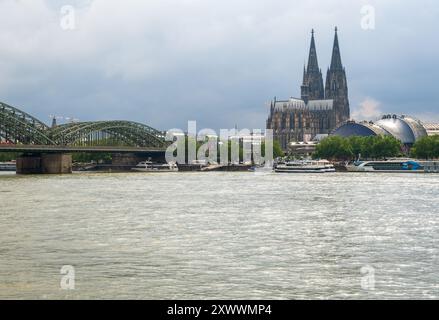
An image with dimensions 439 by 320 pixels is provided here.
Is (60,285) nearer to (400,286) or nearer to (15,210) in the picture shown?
(400,286)

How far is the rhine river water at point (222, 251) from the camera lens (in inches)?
817

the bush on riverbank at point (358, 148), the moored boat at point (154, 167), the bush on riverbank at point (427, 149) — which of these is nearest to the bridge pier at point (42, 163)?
the moored boat at point (154, 167)

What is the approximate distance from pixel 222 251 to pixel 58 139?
132m

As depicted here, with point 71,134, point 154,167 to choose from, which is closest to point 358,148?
point 154,167

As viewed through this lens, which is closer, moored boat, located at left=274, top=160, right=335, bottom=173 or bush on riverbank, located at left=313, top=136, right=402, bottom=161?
moored boat, located at left=274, top=160, right=335, bottom=173

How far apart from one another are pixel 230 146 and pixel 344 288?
6743 inches

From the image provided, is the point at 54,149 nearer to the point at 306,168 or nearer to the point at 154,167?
the point at 154,167

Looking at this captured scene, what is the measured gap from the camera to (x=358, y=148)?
172 metres

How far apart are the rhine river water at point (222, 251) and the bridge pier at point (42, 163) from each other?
9050cm

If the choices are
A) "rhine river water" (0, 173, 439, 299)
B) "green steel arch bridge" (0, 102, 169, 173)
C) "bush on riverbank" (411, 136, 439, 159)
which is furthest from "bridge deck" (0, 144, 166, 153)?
"rhine river water" (0, 173, 439, 299)

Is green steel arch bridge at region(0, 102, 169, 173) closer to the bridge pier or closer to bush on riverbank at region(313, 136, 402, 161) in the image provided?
the bridge pier

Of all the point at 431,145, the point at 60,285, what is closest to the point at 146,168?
the point at 431,145

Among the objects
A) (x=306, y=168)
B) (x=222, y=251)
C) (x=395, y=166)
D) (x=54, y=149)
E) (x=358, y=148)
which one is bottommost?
(x=222, y=251)

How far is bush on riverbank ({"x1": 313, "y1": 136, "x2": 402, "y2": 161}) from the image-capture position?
550ft
